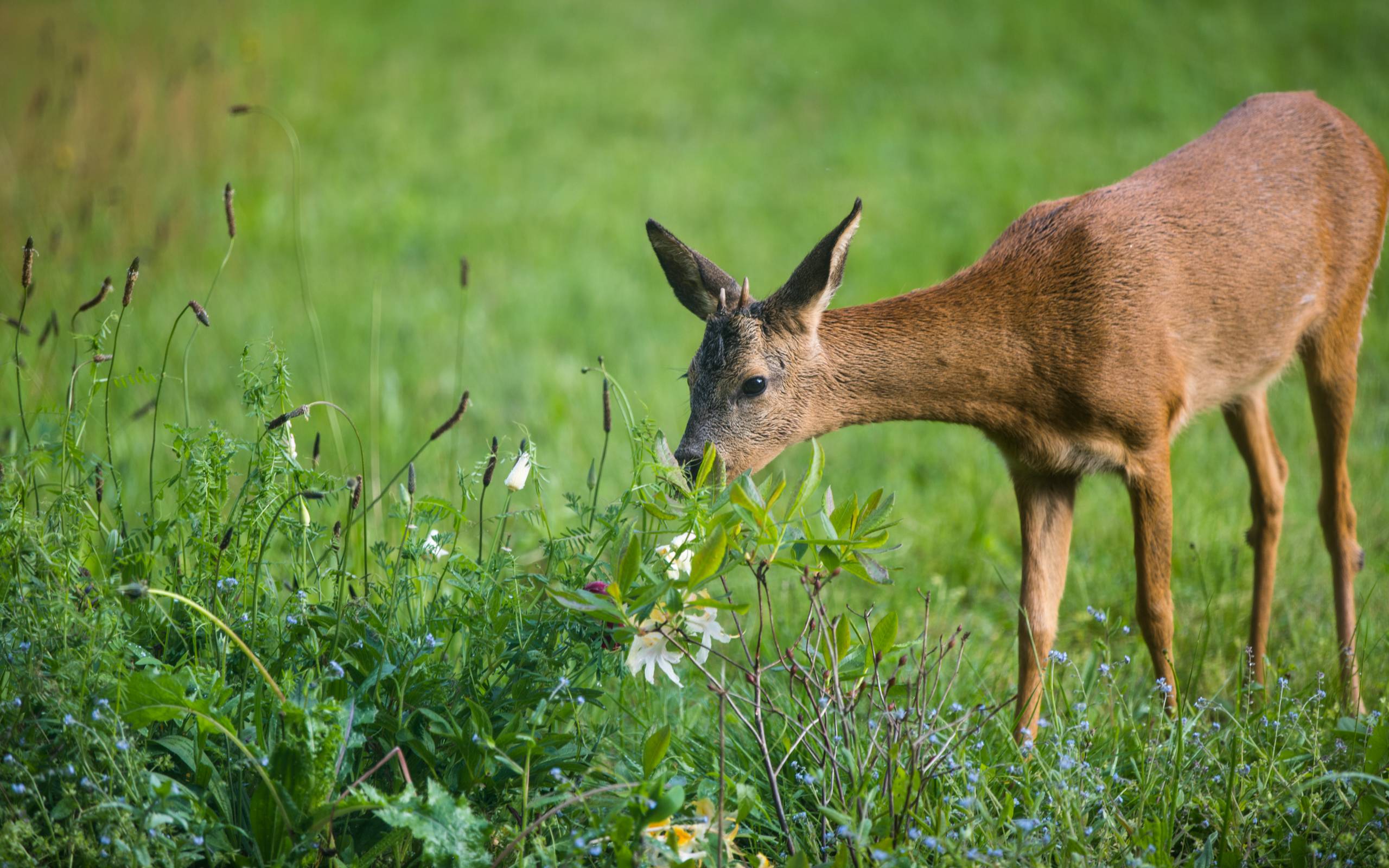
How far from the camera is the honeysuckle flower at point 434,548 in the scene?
2.47m

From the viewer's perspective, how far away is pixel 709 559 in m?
2.18

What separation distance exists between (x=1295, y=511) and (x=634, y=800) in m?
3.84

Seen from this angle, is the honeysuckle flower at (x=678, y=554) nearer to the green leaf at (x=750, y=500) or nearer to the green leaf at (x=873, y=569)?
the green leaf at (x=750, y=500)

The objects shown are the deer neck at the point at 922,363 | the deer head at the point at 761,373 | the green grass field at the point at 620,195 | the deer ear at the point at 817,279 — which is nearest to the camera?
the deer ear at the point at 817,279

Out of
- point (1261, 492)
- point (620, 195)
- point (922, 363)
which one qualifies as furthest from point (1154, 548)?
point (620, 195)

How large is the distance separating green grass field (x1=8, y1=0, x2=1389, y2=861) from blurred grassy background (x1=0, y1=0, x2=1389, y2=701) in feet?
0.10

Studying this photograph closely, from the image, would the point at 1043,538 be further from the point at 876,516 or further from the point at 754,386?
the point at 876,516

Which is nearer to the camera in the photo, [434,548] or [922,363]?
[434,548]

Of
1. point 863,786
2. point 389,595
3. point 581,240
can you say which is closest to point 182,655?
point 389,595

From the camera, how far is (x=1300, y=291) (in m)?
3.82

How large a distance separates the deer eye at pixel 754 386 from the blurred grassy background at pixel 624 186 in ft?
3.50

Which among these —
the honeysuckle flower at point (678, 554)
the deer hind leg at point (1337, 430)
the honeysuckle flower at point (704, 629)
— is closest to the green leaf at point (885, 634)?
the honeysuckle flower at point (704, 629)

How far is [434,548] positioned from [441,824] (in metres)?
0.56

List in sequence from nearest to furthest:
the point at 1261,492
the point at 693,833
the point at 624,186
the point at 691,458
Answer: the point at 693,833 < the point at 691,458 < the point at 1261,492 < the point at 624,186
